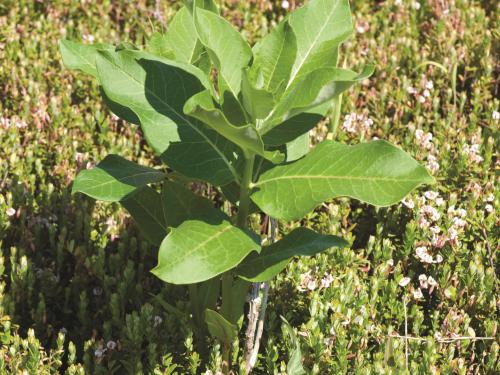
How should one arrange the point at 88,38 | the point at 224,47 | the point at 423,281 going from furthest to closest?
1. the point at 88,38
2. the point at 423,281
3. the point at 224,47

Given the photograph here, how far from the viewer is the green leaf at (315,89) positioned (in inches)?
114

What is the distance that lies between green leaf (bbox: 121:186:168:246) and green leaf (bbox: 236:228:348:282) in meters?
0.56

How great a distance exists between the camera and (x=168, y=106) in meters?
3.33

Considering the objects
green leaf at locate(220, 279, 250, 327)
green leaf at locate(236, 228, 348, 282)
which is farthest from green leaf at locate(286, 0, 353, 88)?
green leaf at locate(220, 279, 250, 327)

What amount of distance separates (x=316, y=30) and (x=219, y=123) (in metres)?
0.79

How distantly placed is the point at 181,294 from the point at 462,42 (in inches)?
141

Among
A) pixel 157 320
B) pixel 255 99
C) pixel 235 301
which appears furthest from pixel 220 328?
pixel 255 99

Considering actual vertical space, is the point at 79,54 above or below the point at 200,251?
above

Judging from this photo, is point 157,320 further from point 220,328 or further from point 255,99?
point 255,99

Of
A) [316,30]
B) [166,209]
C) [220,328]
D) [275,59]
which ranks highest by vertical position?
[316,30]

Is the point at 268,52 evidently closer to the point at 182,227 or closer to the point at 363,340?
the point at 182,227

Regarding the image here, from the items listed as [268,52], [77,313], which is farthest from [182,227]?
[77,313]

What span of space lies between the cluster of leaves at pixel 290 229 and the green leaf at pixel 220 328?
113 millimetres

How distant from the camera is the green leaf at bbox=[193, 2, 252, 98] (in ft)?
10.3
